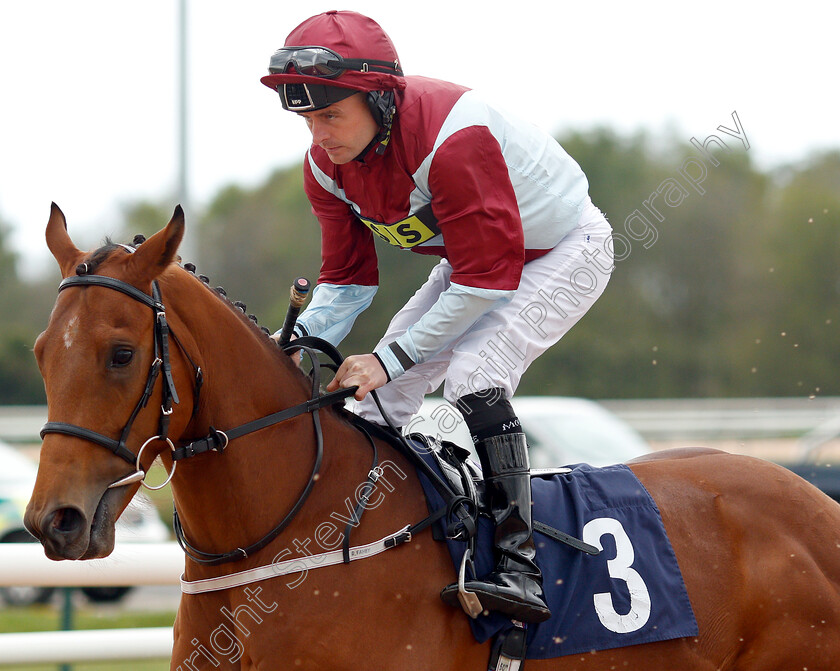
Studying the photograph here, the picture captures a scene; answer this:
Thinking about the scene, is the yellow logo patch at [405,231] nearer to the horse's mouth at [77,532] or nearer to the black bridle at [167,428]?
the black bridle at [167,428]

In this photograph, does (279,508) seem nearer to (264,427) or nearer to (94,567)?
(264,427)

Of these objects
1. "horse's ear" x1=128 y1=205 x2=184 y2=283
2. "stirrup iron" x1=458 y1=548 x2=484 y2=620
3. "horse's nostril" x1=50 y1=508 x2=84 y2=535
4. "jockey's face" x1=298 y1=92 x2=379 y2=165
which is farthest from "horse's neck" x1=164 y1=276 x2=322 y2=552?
"jockey's face" x1=298 y1=92 x2=379 y2=165

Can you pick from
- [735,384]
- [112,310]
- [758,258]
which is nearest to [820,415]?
[735,384]

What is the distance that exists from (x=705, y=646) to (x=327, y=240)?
70.0 inches

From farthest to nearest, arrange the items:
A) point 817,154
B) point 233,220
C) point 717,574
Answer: point 817,154, point 233,220, point 717,574

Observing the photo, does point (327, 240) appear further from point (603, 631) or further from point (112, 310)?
point (603, 631)

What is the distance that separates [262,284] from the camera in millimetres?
24438

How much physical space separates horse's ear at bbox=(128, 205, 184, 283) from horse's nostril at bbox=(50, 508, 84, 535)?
0.56m

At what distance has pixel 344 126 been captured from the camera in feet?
8.98

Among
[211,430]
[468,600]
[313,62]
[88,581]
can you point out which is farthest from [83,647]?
[313,62]

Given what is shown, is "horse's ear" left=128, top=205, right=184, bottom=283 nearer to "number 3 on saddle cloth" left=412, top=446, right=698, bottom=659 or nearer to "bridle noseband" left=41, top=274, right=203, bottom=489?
"bridle noseband" left=41, top=274, right=203, bottom=489

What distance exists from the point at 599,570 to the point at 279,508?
952 millimetres

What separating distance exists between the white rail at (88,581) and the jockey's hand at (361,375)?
61.4 inches

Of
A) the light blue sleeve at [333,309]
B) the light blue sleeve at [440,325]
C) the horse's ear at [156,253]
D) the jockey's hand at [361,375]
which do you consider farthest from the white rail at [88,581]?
the horse's ear at [156,253]
